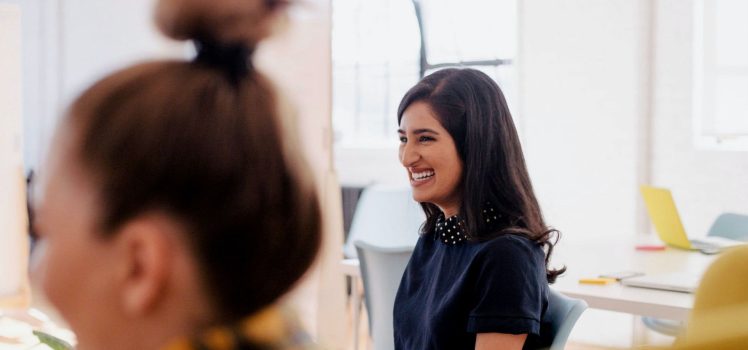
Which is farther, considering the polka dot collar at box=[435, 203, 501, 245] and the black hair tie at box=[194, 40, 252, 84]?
the polka dot collar at box=[435, 203, 501, 245]

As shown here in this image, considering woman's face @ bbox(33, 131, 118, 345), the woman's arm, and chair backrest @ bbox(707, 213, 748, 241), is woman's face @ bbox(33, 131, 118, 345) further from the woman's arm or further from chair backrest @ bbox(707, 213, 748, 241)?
chair backrest @ bbox(707, 213, 748, 241)

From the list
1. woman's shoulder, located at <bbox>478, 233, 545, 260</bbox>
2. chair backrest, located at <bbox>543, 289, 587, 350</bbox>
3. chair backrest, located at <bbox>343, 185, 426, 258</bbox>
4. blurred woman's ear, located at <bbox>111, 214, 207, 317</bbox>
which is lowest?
chair backrest, located at <bbox>343, 185, 426, 258</bbox>

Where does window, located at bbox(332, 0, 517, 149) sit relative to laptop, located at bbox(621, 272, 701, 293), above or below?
above

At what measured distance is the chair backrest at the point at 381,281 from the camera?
9.78ft

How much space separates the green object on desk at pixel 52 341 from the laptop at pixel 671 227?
2.75 metres

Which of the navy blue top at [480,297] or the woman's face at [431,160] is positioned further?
the woman's face at [431,160]

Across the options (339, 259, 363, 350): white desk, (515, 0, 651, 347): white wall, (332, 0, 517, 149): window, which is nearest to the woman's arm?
(339, 259, 363, 350): white desk

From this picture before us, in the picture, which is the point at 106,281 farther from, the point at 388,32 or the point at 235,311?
the point at 388,32

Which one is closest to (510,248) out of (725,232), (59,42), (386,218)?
(725,232)

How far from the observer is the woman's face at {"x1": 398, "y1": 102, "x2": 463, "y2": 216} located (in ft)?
6.39

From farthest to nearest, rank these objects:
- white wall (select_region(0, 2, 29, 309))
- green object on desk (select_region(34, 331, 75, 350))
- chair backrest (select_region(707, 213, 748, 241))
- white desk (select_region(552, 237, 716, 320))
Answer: white wall (select_region(0, 2, 29, 309)) < chair backrest (select_region(707, 213, 748, 241)) < white desk (select_region(552, 237, 716, 320)) < green object on desk (select_region(34, 331, 75, 350))

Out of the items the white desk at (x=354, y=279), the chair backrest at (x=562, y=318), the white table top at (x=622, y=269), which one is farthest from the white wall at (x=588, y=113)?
the chair backrest at (x=562, y=318)

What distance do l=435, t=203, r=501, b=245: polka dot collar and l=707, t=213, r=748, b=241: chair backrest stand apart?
226 cm

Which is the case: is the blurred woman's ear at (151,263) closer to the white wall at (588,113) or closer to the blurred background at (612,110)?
the blurred background at (612,110)
